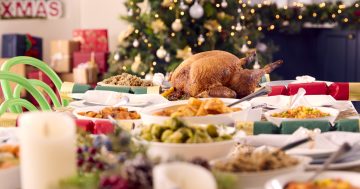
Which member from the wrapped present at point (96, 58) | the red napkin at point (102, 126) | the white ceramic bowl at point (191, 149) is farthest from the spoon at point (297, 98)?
the wrapped present at point (96, 58)

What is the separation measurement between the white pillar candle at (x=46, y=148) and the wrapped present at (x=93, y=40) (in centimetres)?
622

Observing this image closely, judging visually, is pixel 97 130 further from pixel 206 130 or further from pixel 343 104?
pixel 343 104

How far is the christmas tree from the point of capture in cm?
654

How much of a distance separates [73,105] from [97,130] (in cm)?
73

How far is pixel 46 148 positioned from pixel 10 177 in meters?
0.32

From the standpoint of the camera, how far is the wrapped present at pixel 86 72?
700 cm

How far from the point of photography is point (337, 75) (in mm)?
7836

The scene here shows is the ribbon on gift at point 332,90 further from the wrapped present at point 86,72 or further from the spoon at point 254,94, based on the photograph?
the wrapped present at point 86,72

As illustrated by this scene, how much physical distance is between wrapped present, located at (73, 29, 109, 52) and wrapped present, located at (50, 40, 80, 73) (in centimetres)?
10

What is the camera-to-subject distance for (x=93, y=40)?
7.43m

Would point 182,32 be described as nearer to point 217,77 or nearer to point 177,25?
point 177,25

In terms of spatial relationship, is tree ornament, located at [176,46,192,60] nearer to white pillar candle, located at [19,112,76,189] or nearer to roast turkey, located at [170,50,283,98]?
roast turkey, located at [170,50,283,98]

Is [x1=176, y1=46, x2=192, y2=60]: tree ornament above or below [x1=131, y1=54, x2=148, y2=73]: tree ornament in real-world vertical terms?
above

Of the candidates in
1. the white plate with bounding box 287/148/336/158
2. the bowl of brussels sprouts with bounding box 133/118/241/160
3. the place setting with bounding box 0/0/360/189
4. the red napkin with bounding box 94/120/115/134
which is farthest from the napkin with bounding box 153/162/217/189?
the red napkin with bounding box 94/120/115/134
